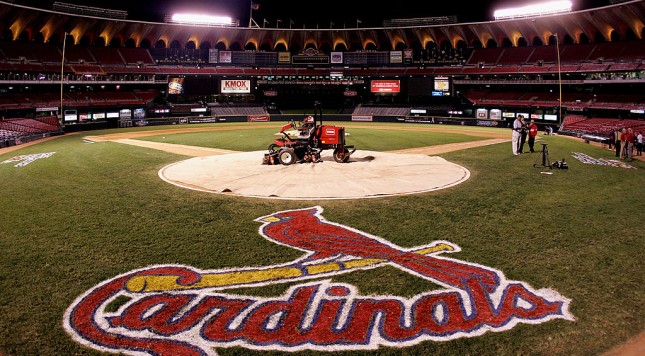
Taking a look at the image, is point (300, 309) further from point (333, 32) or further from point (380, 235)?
point (333, 32)

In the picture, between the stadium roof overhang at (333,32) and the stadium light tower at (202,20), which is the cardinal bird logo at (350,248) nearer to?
the stadium roof overhang at (333,32)

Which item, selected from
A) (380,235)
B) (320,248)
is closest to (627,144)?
Answer: (380,235)

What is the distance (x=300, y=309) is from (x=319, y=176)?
41.1ft

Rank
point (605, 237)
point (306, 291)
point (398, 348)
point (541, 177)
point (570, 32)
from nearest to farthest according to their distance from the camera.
Answer: point (398, 348) → point (306, 291) → point (605, 237) → point (541, 177) → point (570, 32)

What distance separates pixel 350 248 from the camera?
34.2 feet

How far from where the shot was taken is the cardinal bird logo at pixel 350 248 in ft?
28.7

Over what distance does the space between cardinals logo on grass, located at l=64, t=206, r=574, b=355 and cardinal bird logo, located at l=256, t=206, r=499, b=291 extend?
0.05 meters

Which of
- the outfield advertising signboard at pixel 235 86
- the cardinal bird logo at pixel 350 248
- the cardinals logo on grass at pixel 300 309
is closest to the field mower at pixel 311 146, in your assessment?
the cardinal bird logo at pixel 350 248

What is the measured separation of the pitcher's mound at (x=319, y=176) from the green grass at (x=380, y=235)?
1.02m

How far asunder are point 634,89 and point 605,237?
5815 cm

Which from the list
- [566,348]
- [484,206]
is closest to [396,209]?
[484,206]

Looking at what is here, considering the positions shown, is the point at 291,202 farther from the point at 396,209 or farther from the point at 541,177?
the point at 541,177

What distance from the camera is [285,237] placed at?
443 inches

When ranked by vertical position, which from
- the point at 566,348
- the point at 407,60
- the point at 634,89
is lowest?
the point at 566,348
